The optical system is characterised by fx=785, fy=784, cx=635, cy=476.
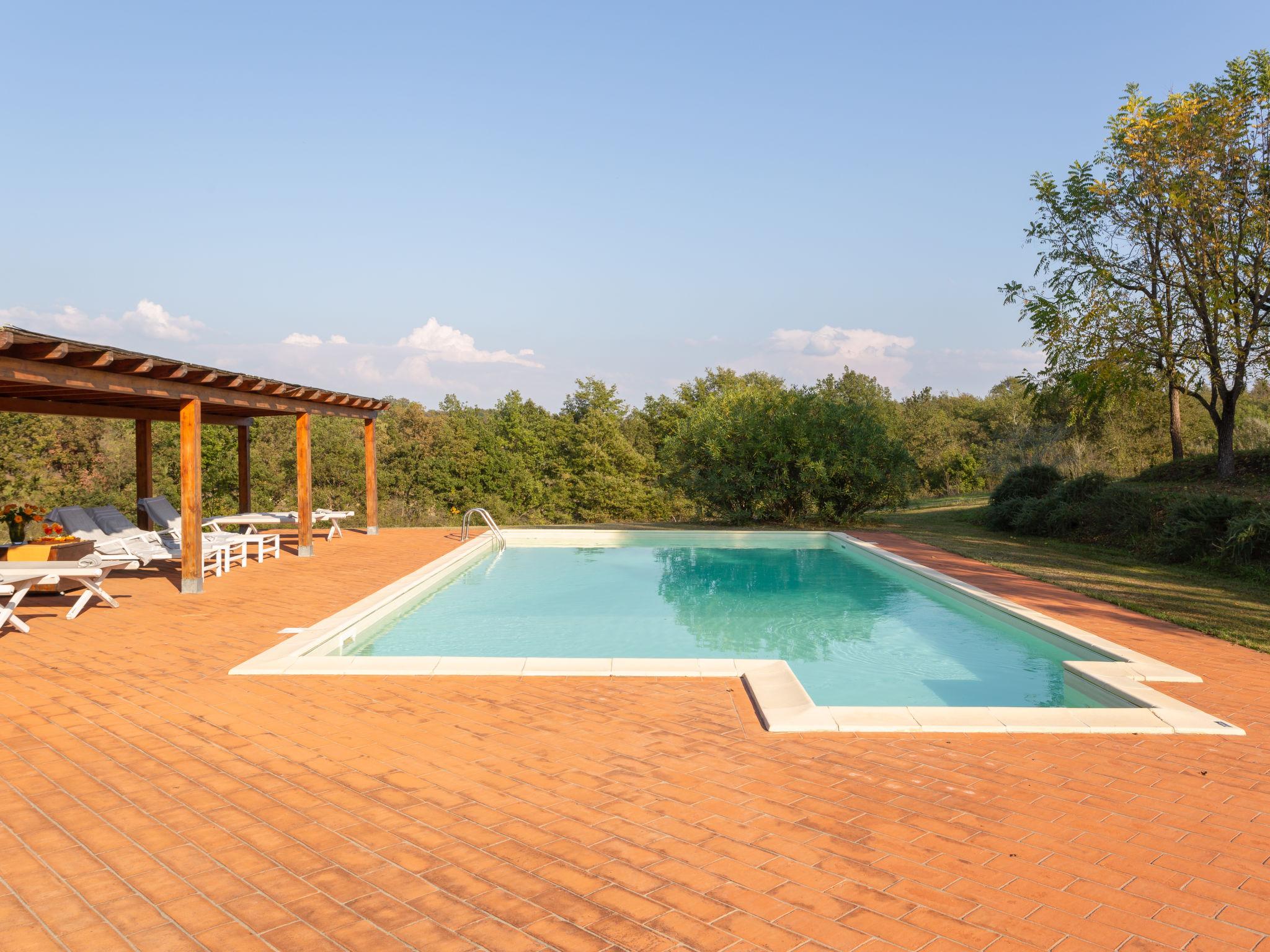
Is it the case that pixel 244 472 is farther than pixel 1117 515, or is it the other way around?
pixel 244 472

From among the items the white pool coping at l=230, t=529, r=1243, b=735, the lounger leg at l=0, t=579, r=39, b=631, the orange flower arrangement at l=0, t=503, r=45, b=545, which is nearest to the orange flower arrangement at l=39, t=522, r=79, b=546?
the orange flower arrangement at l=0, t=503, r=45, b=545

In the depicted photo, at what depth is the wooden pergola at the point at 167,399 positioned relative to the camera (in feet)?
21.9

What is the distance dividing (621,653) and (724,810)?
4151 mm

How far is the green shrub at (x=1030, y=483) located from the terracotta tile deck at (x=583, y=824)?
11799mm

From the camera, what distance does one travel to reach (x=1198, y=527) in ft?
36.3

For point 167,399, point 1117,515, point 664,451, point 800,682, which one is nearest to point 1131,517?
point 1117,515

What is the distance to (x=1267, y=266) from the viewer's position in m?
13.3

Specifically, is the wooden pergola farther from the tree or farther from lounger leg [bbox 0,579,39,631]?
the tree

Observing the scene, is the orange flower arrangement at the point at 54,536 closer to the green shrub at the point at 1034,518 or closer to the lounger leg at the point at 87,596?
the lounger leg at the point at 87,596

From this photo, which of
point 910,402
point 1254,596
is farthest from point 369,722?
point 910,402

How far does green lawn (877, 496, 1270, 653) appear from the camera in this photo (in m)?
7.46

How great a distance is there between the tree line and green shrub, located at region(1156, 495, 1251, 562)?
14.2 feet

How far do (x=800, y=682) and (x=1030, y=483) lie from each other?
12891mm

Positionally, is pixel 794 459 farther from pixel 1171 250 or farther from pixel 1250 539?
pixel 1250 539
